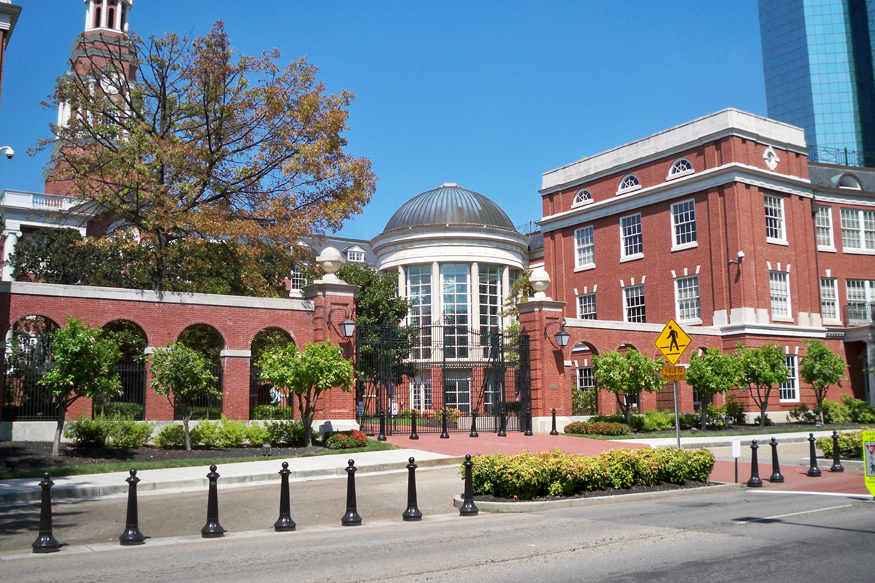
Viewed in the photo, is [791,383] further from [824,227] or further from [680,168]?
[680,168]

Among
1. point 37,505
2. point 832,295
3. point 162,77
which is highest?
point 162,77

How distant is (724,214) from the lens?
3412 cm

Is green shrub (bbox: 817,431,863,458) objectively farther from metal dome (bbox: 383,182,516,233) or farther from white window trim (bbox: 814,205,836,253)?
metal dome (bbox: 383,182,516,233)

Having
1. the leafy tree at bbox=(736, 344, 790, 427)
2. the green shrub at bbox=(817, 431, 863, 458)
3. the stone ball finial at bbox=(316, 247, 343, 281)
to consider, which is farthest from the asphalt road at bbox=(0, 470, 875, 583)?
the leafy tree at bbox=(736, 344, 790, 427)

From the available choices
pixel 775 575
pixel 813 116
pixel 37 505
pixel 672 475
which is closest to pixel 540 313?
pixel 672 475

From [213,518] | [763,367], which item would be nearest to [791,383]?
[763,367]

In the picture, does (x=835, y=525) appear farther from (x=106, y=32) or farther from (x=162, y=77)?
(x=106, y=32)

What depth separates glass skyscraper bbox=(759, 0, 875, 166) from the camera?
108 metres

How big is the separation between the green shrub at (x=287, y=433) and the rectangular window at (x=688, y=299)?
22.1 m

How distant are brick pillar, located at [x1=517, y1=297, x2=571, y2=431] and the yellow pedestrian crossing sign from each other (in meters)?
9.05

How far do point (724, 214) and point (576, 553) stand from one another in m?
29.1

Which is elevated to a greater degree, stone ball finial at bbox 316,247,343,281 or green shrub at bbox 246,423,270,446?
stone ball finial at bbox 316,247,343,281

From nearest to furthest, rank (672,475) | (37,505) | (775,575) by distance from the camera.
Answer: (775,575)
(37,505)
(672,475)

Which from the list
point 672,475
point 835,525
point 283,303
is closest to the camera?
point 835,525
